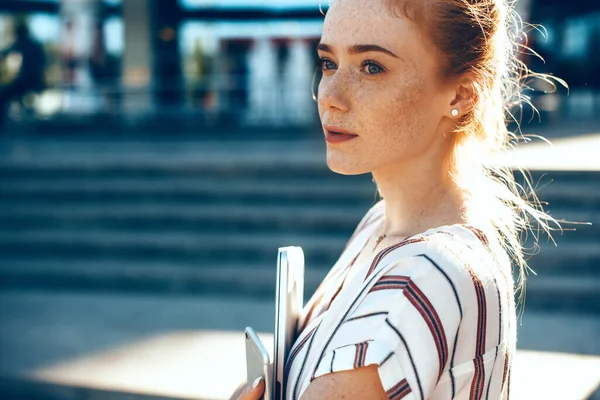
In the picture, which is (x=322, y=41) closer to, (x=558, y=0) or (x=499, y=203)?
(x=499, y=203)

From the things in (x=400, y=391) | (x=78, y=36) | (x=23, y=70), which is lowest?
(x=400, y=391)

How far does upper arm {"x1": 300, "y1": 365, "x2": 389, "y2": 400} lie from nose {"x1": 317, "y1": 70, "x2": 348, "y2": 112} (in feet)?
1.78

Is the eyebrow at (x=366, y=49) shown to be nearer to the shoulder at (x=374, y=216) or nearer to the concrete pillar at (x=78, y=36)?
the shoulder at (x=374, y=216)

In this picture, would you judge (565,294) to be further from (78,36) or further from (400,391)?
(78,36)

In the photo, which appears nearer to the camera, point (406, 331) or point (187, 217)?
point (406, 331)

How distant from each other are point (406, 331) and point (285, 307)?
18.0 inches

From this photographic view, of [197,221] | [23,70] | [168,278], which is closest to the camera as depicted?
[168,278]

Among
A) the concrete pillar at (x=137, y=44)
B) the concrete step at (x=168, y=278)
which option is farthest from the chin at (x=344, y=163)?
the concrete pillar at (x=137, y=44)

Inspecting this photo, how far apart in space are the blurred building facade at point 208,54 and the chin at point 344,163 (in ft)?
31.5

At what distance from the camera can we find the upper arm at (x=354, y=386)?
103 centimetres

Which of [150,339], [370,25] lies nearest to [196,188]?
[150,339]

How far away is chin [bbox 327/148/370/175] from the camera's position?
1335mm

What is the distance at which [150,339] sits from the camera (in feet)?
13.4

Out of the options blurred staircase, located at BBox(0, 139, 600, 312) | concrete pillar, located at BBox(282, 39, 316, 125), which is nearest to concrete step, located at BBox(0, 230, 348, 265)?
blurred staircase, located at BBox(0, 139, 600, 312)
